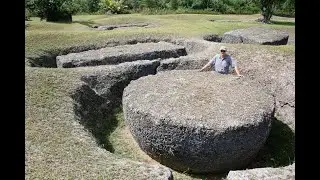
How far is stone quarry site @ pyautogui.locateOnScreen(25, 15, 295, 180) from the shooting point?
268 inches

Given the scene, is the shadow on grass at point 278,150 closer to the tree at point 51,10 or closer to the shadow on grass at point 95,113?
the shadow on grass at point 95,113

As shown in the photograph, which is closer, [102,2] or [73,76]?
[73,76]

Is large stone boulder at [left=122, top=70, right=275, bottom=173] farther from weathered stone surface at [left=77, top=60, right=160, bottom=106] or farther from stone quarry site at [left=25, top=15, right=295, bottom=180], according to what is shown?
weathered stone surface at [left=77, top=60, right=160, bottom=106]

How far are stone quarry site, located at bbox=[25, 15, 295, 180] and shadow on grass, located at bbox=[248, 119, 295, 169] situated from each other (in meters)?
0.03

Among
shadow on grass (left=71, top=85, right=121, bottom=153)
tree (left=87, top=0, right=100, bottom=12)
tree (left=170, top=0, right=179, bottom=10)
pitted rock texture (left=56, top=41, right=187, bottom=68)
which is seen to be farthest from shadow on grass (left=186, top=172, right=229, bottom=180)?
tree (left=170, top=0, right=179, bottom=10)

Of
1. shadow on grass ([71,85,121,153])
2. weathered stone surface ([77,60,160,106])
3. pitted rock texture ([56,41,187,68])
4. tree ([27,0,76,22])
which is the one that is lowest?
shadow on grass ([71,85,121,153])

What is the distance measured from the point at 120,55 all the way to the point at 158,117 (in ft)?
19.5

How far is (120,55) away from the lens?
1383cm

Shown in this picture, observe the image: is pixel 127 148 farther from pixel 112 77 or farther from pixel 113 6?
pixel 113 6

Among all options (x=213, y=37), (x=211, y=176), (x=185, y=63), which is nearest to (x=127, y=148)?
(x=211, y=176)

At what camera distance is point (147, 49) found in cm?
1457

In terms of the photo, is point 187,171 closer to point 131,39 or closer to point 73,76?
point 73,76
